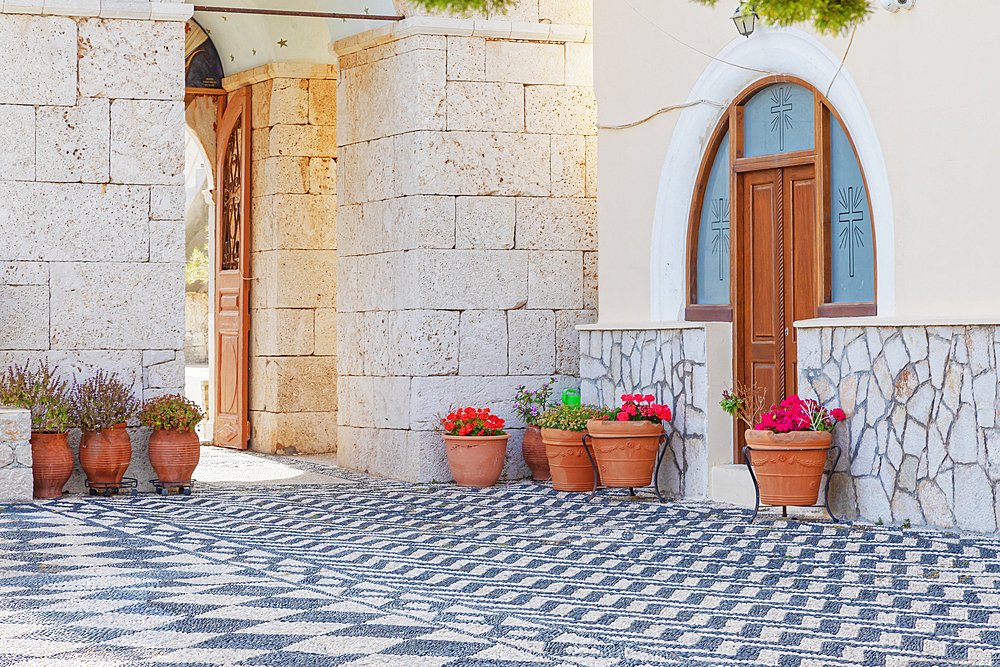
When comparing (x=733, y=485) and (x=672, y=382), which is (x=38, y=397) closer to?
(x=672, y=382)

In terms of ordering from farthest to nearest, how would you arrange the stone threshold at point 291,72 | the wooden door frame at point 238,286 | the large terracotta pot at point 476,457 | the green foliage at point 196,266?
the green foliage at point 196,266 → the wooden door frame at point 238,286 → the stone threshold at point 291,72 → the large terracotta pot at point 476,457

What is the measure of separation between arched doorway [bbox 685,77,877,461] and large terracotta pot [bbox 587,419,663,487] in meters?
0.56

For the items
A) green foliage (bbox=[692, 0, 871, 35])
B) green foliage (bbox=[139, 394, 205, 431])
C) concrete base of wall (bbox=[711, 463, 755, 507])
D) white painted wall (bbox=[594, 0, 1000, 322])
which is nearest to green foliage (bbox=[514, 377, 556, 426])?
white painted wall (bbox=[594, 0, 1000, 322])

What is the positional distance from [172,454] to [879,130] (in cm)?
474

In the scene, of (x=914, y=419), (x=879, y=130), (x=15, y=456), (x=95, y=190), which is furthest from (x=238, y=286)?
(x=914, y=419)

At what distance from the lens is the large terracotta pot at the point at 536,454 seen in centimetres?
930

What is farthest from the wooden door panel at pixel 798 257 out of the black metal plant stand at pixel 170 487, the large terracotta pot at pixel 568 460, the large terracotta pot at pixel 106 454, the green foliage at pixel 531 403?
the large terracotta pot at pixel 106 454

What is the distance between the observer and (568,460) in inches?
337

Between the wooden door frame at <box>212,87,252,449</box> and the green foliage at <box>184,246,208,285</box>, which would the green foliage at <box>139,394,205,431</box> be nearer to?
the wooden door frame at <box>212,87,252,449</box>

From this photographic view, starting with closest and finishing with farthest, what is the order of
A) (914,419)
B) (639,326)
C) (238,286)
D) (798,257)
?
(914,419)
(798,257)
(639,326)
(238,286)

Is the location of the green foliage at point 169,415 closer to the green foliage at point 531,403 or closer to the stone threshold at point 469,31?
the green foliage at point 531,403

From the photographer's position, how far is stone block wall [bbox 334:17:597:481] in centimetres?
922

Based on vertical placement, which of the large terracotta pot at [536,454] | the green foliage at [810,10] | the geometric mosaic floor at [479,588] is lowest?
the geometric mosaic floor at [479,588]

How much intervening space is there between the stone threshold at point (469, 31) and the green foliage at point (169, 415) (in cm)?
311
